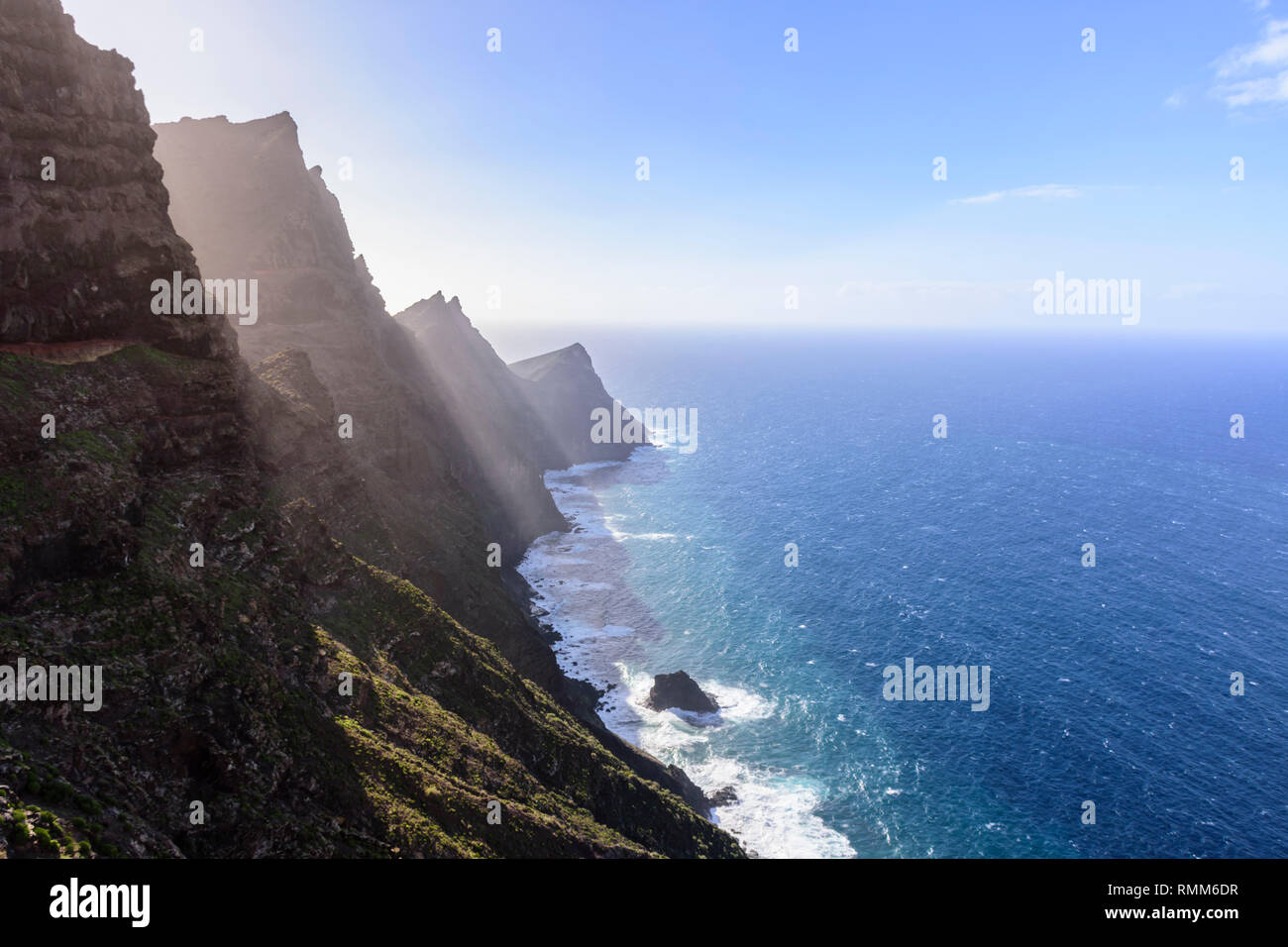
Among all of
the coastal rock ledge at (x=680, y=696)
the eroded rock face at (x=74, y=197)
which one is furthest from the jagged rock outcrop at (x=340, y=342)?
the eroded rock face at (x=74, y=197)

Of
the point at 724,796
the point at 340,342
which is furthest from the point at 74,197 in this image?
the point at 724,796

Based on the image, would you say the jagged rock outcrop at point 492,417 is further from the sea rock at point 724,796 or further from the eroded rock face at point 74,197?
the eroded rock face at point 74,197

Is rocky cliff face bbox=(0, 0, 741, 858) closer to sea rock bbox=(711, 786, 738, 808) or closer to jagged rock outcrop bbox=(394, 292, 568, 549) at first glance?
sea rock bbox=(711, 786, 738, 808)

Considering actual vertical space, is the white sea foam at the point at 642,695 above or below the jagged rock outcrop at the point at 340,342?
below

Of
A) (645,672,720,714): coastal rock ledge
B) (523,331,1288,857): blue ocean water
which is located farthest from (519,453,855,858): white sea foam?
(645,672,720,714): coastal rock ledge

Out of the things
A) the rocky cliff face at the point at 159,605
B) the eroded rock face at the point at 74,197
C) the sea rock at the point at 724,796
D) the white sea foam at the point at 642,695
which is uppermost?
the eroded rock face at the point at 74,197

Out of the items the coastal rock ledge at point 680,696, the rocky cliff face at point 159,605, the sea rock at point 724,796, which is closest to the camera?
the rocky cliff face at point 159,605

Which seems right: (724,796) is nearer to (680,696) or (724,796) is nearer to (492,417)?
(680,696)
